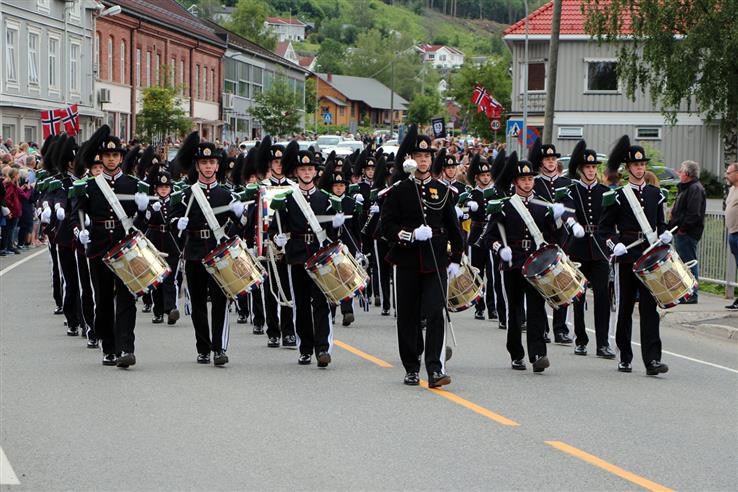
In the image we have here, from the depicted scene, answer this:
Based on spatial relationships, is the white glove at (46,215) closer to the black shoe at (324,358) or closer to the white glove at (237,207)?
the white glove at (237,207)

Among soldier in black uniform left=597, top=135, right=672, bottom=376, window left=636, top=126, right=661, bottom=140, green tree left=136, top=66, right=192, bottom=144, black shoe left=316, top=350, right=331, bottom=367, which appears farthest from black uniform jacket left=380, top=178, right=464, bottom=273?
window left=636, top=126, right=661, bottom=140

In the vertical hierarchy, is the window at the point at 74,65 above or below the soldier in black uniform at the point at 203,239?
above

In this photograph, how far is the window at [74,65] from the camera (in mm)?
56125

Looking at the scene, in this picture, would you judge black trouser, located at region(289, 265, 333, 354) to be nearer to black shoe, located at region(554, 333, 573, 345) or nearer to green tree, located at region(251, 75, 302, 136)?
black shoe, located at region(554, 333, 573, 345)

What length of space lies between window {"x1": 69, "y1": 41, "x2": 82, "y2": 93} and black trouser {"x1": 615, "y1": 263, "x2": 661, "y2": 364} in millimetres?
45881

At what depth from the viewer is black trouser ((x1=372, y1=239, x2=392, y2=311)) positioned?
58.8 feet

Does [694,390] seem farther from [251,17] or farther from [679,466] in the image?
[251,17]

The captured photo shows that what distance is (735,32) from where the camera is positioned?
37.2m

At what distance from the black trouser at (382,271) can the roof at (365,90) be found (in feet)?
494

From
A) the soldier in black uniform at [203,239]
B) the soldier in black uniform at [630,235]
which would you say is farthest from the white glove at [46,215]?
the soldier in black uniform at [630,235]

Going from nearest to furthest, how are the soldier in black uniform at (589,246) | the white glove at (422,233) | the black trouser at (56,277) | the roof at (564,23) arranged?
the white glove at (422,233), the soldier in black uniform at (589,246), the black trouser at (56,277), the roof at (564,23)

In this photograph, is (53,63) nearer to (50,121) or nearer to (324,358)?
(50,121)

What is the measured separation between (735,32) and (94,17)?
30.5 m

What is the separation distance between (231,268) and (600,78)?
48.3 meters
